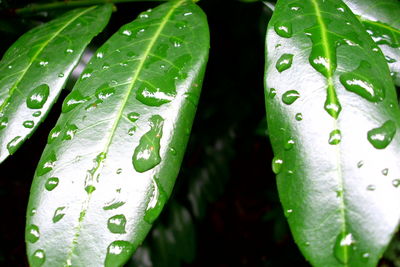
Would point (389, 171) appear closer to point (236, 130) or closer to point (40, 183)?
point (40, 183)

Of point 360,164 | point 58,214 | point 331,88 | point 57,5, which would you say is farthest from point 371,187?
point 57,5

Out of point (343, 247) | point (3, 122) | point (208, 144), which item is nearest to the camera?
point (343, 247)

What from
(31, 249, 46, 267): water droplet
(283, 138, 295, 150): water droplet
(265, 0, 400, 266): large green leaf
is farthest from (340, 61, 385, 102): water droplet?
(31, 249, 46, 267): water droplet

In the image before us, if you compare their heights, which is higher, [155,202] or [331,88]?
[331,88]

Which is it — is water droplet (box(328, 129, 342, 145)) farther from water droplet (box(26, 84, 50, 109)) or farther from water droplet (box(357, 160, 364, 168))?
water droplet (box(26, 84, 50, 109))

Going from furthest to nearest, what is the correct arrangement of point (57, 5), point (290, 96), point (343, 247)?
point (57, 5) < point (290, 96) < point (343, 247)

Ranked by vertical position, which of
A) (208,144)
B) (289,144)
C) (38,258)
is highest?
(289,144)

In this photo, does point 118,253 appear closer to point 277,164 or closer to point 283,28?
point 277,164

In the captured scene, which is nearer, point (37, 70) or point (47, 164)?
point (47, 164)
